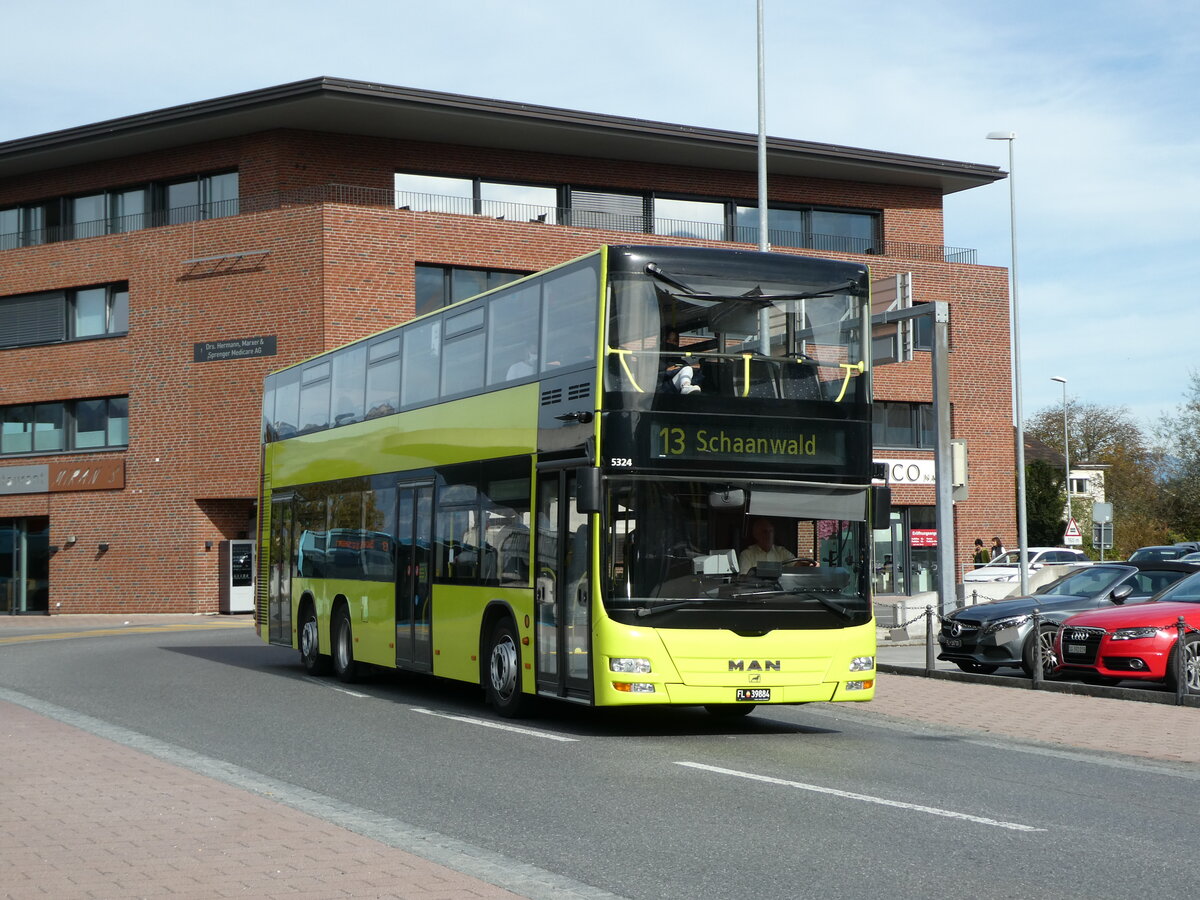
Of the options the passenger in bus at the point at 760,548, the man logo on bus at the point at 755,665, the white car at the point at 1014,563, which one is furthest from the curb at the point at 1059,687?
the white car at the point at 1014,563

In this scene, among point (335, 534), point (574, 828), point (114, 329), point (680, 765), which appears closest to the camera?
point (574, 828)

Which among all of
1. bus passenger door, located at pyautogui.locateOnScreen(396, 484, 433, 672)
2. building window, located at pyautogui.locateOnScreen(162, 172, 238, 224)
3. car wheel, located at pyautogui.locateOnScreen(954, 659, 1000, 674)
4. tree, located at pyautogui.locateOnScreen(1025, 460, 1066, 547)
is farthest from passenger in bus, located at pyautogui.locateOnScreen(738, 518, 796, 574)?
tree, located at pyautogui.locateOnScreen(1025, 460, 1066, 547)

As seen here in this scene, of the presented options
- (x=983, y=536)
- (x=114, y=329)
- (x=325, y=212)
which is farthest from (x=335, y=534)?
(x=983, y=536)

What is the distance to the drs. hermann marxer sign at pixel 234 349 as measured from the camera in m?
38.2

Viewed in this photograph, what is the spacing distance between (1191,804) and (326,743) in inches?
257

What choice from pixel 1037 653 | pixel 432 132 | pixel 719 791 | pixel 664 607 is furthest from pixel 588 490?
pixel 432 132

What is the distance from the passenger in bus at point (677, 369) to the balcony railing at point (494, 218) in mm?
27512

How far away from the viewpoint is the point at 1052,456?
9494cm

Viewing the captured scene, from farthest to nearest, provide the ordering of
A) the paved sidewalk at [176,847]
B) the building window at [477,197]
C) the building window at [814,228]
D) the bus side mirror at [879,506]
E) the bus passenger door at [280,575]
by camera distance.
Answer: the building window at [814,228]
the building window at [477,197]
the bus passenger door at [280,575]
the bus side mirror at [879,506]
the paved sidewalk at [176,847]

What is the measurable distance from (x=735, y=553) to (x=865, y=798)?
11.3 feet

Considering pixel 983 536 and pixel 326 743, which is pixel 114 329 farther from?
pixel 326 743

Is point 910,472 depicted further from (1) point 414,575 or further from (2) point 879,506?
(2) point 879,506

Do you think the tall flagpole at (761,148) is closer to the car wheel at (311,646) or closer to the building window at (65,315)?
the car wheel at (311,646)

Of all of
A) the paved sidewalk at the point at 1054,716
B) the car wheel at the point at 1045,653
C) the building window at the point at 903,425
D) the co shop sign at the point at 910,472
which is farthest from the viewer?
the building window at the point at 903,425
